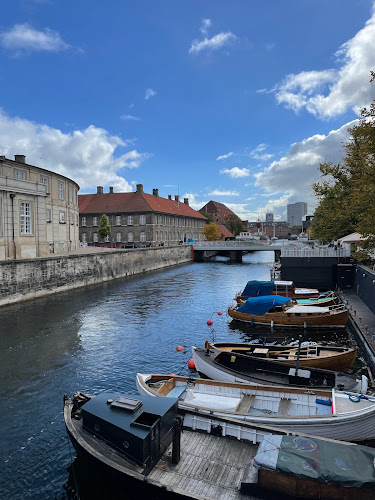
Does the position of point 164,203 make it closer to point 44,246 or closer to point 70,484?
point 44,246

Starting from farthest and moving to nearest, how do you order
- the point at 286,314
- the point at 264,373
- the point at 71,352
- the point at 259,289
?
the point at 259,289
the point at 286,314
the point at 71,352
the point at 264,373

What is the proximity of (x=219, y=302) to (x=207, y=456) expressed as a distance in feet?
87.8

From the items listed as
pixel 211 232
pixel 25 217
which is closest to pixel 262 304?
pixel 25 217

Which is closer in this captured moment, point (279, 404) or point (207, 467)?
point (207, 467)

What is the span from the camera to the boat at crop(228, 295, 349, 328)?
25.3 meters

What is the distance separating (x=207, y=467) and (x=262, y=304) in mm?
19236

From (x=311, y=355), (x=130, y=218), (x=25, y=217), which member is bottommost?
(x=311, y=355)

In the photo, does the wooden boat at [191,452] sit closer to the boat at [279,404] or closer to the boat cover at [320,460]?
the boat cover at [320,460]

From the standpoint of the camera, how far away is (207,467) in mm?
8688

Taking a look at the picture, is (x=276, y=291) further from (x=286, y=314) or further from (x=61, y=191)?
(x=61, y=191)

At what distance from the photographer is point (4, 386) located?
16172 mm

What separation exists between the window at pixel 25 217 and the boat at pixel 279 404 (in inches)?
1207

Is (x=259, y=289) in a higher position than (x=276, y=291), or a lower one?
higher

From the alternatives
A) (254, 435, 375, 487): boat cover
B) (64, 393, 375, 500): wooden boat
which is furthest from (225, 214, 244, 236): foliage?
(254, 435, 375, 487): boat cover
